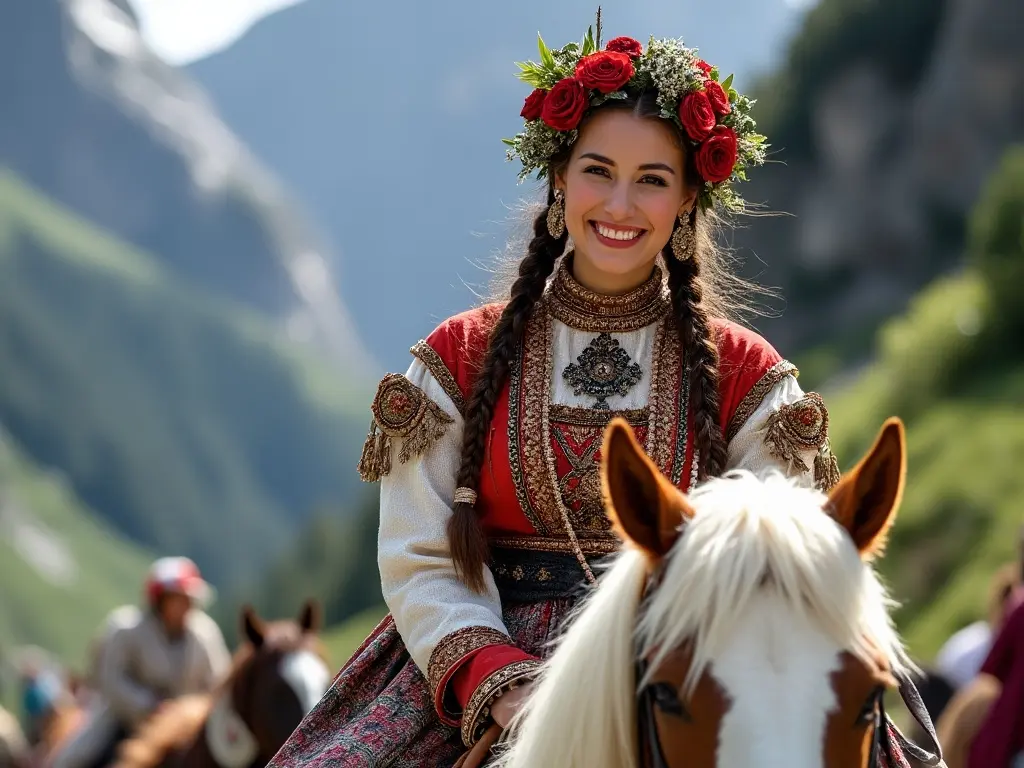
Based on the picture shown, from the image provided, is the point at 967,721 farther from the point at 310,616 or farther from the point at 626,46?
the point at 626,46

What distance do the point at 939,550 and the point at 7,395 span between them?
315 ft

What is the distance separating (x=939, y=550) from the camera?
18078 millimetres

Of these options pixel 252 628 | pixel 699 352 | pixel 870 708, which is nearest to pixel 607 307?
pixel 699 352

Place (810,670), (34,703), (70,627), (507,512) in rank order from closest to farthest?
1. (810,670)
2. (507,512)
3. (34,703)
4. (70,627)

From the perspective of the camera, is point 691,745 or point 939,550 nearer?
point 691,745

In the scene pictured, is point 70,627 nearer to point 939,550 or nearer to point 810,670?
point 939,550

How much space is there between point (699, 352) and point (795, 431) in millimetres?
278

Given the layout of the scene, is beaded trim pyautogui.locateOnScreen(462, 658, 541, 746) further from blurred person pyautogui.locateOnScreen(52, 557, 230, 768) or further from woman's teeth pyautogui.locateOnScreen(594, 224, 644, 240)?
blurred person pyautogui.locateOnScreen(52, 557, 230, 768)

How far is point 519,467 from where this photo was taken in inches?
142

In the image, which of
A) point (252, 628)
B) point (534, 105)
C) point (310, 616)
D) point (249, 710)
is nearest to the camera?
point (534, 105)

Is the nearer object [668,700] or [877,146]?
[668,700]

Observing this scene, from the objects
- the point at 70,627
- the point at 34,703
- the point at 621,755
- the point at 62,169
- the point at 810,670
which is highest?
the point at 62,169

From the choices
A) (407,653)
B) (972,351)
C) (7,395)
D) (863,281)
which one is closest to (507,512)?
(407,653)

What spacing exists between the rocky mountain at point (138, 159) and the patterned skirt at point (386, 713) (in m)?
136
